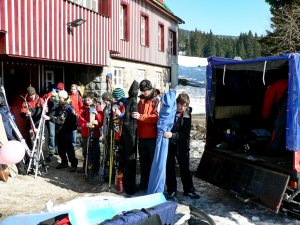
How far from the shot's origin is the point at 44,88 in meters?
11.6

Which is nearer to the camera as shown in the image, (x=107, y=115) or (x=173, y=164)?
(x=173, y=164)

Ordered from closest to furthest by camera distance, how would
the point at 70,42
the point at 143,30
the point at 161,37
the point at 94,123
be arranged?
the point at 94,123 → the point at 70,42 → the point at 143,30 → the point at 161,37

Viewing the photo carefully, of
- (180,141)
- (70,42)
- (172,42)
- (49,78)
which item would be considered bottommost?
(180,141)

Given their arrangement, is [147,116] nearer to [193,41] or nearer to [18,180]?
[18,180]

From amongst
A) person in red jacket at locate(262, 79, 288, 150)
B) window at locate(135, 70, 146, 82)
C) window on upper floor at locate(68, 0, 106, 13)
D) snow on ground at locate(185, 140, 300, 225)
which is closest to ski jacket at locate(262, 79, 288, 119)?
person in red jacket at locate(262, 79, 288, 150)

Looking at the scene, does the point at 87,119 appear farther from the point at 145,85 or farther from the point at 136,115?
the point at 145,85

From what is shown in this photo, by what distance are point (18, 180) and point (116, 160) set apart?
2222 millimetres

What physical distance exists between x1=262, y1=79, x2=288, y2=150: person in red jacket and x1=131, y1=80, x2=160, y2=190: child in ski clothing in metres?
1.96

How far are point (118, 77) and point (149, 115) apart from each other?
28.2 ft

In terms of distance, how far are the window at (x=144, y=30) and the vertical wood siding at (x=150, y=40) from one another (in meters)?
0.24

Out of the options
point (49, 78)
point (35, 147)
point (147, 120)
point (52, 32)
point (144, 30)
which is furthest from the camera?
point (144, 30)

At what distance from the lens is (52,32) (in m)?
9.73

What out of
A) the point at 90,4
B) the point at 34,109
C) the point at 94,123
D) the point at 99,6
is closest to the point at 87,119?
the point at 94,123

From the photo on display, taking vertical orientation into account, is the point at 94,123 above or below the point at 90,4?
below
